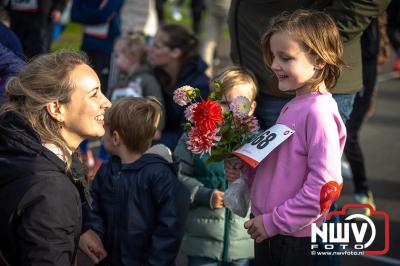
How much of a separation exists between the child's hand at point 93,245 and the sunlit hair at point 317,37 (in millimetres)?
1276

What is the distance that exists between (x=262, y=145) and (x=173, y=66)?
8.86 ft

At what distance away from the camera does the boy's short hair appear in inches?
135

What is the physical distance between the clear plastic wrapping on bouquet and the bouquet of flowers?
18cm

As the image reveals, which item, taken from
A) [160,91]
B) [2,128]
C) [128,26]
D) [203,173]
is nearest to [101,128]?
[2,128]

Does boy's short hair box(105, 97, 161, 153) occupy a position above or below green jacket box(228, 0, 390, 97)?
below

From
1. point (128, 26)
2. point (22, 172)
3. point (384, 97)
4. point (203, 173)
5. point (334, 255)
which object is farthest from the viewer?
point (384, 97)

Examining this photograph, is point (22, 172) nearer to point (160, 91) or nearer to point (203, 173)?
point (203, 173)

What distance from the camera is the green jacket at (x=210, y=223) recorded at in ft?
11.9

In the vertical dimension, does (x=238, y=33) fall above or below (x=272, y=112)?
above

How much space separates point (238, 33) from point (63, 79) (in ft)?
4.33

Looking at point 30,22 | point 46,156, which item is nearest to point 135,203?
point 46,156

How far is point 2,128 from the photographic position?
2537 millimetres

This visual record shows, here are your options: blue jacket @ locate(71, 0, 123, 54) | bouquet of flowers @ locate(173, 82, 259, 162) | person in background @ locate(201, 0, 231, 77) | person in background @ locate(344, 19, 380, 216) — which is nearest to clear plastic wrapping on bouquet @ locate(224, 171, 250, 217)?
bouquet of flowers @ locate(173, 82, 259, 162)

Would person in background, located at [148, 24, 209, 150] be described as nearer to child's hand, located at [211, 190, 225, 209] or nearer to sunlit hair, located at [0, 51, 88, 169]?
child's hand, located at [211, 190, 225, 209]
